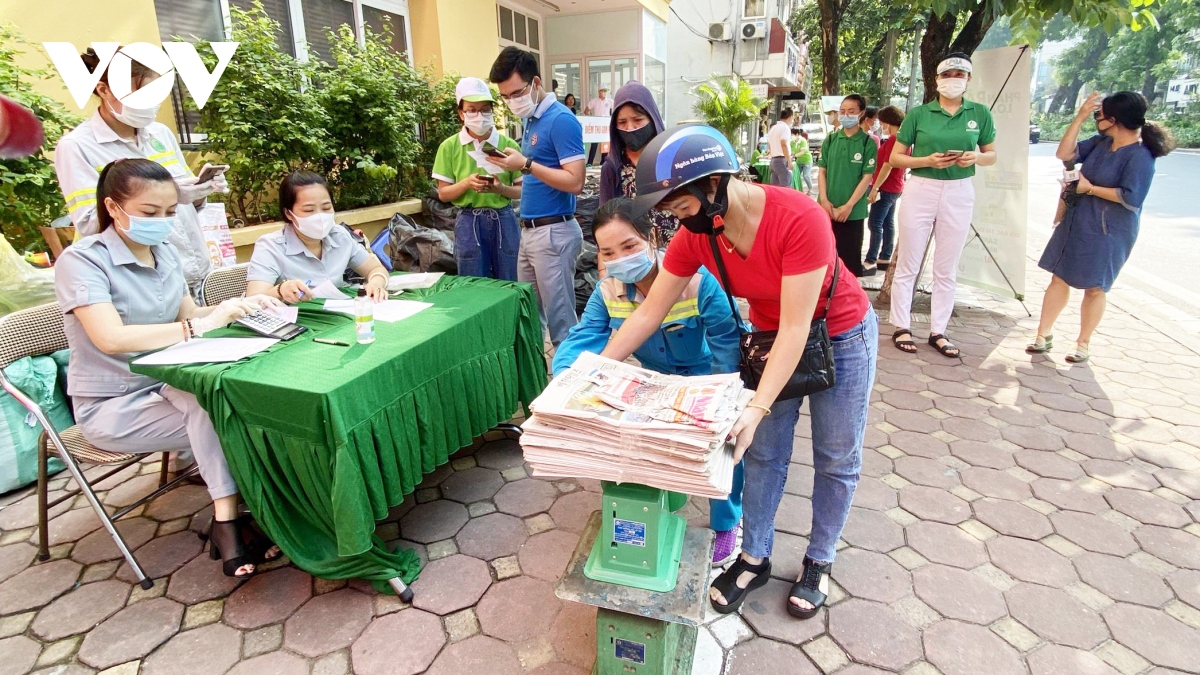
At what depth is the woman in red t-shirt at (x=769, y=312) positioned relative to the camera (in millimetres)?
1411

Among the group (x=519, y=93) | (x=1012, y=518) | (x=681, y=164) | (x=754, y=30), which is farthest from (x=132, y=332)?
(x=754, y=30)

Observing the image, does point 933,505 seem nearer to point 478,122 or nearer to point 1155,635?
point 1155,635

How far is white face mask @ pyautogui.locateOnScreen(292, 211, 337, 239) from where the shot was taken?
2615mm

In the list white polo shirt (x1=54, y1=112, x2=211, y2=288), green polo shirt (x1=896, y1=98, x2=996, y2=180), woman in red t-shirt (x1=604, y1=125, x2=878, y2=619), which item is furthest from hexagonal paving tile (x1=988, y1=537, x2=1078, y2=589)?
white polo shirt (x1=54, y1=112, x2=211, y2=288)

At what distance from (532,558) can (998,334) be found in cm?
414

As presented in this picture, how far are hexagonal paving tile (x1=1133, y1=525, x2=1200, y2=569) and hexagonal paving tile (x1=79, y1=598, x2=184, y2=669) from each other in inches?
136

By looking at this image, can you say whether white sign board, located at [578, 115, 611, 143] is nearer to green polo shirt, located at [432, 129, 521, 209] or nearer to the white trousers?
green polo shirt, located at [432, 129, 521, 209]

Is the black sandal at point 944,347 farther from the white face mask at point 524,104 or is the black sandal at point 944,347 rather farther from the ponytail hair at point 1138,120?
the white face mask at point 524,104

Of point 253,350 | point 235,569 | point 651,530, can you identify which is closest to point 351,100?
point 253,350

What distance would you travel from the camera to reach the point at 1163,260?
707cm

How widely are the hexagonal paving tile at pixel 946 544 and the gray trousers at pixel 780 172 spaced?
24.0 ft

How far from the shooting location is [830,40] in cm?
1016

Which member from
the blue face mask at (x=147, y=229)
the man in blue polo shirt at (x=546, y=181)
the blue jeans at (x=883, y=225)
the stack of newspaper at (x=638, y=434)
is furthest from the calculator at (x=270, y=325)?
the blue jeans at (x=883, y=225)

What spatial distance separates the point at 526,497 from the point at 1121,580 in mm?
2227
